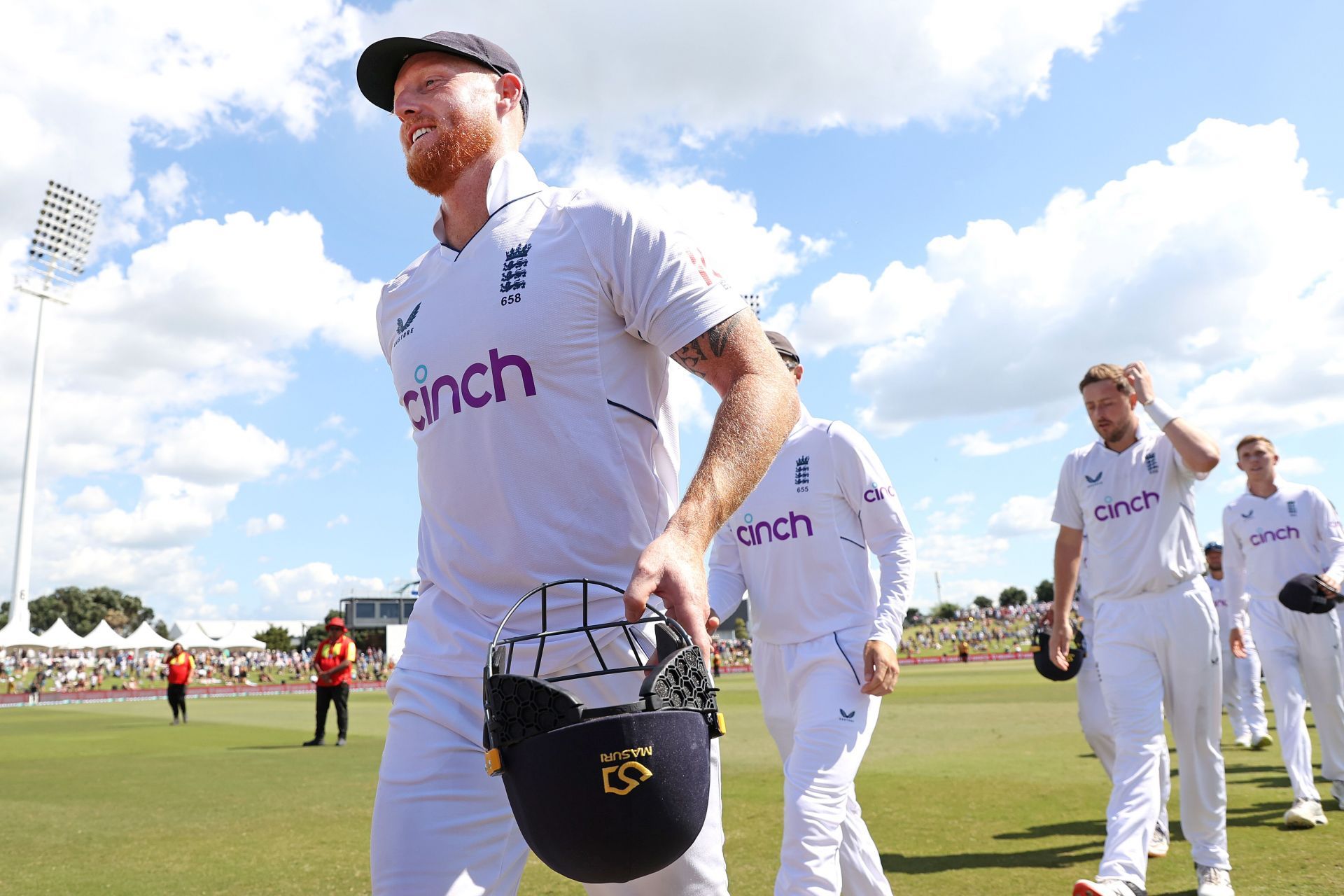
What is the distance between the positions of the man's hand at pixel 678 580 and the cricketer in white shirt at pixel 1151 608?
4.22 metres

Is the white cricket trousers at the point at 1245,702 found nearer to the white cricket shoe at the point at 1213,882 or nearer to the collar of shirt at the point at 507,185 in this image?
the white cricket shoe at the point at 1213,882

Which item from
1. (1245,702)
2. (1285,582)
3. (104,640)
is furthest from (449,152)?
(104,640)

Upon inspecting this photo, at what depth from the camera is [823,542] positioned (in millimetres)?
4910

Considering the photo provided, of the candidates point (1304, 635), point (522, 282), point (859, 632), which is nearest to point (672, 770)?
point (522, 282)

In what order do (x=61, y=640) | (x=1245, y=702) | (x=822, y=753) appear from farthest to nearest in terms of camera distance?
(x=61, y=640), (x=1245, y=702), (x=822, y=753)

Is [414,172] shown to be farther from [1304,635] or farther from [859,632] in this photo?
[1304,635]

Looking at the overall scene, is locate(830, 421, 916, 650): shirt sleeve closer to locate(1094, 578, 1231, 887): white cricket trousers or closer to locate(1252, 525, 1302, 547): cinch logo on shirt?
locate(1094, 578, 1231, 887): white cricket trousers

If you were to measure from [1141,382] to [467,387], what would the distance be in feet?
15.5

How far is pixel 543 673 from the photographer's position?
2301 mm

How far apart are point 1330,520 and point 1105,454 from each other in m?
3.99

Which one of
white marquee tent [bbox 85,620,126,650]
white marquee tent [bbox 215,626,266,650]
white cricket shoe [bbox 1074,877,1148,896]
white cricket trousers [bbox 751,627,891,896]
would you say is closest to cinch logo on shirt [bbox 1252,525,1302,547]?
white cricket shoe [bbox 1074,877,1148,896]

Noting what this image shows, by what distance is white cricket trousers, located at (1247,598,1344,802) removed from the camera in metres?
8.23

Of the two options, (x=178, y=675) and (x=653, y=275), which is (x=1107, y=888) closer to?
(x=653, y=275)

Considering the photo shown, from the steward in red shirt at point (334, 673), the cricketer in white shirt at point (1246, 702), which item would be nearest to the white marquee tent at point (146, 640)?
the steward in red shirt at point (334, 673)
